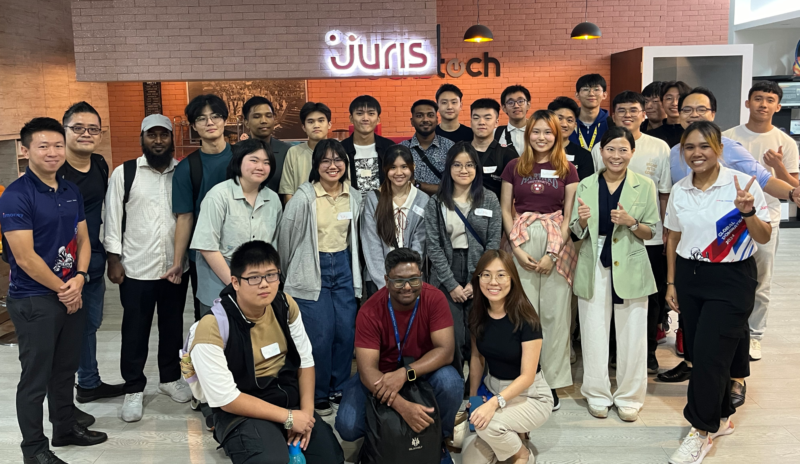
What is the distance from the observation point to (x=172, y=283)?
12.2 ft

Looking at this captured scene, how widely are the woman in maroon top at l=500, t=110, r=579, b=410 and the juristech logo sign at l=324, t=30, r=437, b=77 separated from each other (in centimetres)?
377

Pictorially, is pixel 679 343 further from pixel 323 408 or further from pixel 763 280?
pixel 323 408

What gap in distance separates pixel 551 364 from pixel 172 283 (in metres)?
2.28

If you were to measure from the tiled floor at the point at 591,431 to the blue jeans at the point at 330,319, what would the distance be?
2.34 feet

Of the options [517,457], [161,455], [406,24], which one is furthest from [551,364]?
[406,24]

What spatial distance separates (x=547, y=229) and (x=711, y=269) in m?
0.89

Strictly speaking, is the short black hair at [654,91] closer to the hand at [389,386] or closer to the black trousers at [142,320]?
the hand at [389,386]

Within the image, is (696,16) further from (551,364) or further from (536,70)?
(551,364)

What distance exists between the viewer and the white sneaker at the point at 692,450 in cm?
307

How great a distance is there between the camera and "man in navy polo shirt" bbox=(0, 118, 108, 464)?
2.94 m

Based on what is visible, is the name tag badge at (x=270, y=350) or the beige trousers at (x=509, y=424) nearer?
the name tag badge at (x=270, y=350)

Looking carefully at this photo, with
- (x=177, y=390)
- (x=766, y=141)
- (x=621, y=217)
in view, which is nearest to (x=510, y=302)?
(x=621, y=217)

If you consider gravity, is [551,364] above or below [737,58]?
below

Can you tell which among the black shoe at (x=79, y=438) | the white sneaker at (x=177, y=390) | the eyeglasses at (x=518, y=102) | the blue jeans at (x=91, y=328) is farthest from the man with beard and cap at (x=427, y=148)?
the black shoe at (x=79, y=438)
